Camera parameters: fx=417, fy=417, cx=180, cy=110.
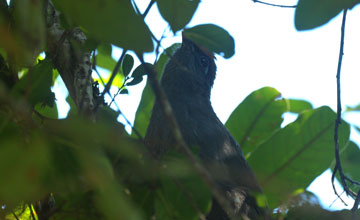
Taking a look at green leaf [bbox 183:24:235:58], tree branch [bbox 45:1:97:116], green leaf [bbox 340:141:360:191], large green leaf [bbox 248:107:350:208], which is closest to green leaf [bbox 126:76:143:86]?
tree branch [bbox 45:1:97:116]

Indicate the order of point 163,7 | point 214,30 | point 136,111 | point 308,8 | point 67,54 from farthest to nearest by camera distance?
point 136,111, point 67,54, point 214,30, point 163,7, point 308,8

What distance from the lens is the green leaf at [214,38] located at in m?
1.70

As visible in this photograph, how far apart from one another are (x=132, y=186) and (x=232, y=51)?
0.68m

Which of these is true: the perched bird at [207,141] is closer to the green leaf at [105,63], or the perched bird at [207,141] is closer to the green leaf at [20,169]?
the green leaf at [105,63]

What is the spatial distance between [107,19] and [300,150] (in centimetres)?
219

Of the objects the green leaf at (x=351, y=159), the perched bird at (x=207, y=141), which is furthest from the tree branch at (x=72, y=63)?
the green leaf at (x=351, y=159)

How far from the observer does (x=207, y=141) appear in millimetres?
3002

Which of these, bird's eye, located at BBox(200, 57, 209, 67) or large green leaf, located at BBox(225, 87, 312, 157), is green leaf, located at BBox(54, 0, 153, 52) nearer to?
large green leaf, located at BBox(225, 87, 312, 157)

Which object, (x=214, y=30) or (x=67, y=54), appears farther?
(x=67, y=54)

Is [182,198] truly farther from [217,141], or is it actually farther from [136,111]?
[136,111]

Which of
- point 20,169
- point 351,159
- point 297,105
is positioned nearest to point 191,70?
point 297,105

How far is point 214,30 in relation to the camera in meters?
1.71

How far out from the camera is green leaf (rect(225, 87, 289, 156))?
127 inches

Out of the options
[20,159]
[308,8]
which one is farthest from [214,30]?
[20,159]
